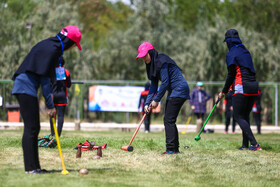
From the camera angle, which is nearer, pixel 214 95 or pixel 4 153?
pixel 4 153

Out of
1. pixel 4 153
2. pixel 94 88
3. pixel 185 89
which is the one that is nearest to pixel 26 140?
pixel 4 153

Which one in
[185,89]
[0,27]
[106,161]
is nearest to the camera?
[106,161]

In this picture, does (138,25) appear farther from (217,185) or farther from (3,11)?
(217,185)

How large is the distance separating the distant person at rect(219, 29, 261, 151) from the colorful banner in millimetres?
11449

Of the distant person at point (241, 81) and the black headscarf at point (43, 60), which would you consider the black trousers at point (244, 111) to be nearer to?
the distant person at point (241, 81)

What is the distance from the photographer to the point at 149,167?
5754mm

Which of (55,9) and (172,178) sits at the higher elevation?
(55,9)

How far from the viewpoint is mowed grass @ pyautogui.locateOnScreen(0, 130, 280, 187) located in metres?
4.78

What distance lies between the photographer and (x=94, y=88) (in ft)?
63.0

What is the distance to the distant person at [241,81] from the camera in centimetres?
736

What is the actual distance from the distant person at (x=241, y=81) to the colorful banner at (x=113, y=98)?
11.4m

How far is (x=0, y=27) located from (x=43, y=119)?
754 centimetres

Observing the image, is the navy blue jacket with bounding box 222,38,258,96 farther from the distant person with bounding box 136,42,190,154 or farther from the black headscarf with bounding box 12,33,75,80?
the black headscarf with bounding box 12,33,75,80

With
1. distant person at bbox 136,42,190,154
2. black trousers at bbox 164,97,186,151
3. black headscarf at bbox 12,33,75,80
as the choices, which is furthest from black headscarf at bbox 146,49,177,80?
black headscarf at bbox 12,33,75,80
